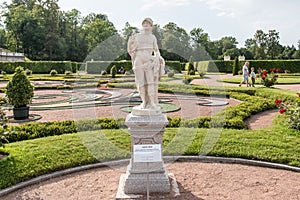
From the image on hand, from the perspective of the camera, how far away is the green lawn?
18.0 feet

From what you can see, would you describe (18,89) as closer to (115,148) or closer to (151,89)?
(115,148)

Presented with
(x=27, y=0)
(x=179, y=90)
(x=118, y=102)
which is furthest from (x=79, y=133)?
(x=27, y=0)

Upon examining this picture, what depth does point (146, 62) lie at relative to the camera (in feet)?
14.9

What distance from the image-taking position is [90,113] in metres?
11.2

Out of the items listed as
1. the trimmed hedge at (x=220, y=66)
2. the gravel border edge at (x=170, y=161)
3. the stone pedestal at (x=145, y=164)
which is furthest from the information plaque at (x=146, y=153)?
the trimmed hedge at (x=220, y=66)

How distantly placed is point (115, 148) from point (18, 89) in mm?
5296

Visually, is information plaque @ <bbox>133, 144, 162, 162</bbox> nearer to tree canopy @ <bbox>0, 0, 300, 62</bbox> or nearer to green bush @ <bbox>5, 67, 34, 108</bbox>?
green bush @ <bbox>5, 67, 34, 108</bbox>

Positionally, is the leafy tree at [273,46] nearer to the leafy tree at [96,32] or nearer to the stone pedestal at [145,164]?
the leafy tree at [96,32]

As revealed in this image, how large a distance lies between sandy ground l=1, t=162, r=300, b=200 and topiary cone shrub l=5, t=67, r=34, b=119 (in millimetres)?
5663

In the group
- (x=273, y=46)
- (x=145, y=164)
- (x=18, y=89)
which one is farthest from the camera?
(x=273, y=46)

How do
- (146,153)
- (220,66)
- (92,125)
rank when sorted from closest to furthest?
(146,153)
(92,125)
(220,66)

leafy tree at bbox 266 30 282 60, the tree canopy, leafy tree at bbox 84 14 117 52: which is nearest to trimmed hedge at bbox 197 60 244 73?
the tree canopy

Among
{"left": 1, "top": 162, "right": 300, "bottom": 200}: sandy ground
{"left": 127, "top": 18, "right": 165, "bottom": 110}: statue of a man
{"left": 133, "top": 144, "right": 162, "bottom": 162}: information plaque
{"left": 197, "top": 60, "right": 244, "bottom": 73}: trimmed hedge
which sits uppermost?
{"left": 197, "top": 60, "right": 244, "bottom": 73}: trimmed hedge

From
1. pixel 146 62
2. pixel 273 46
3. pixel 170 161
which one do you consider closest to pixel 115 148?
pixel 170 161
